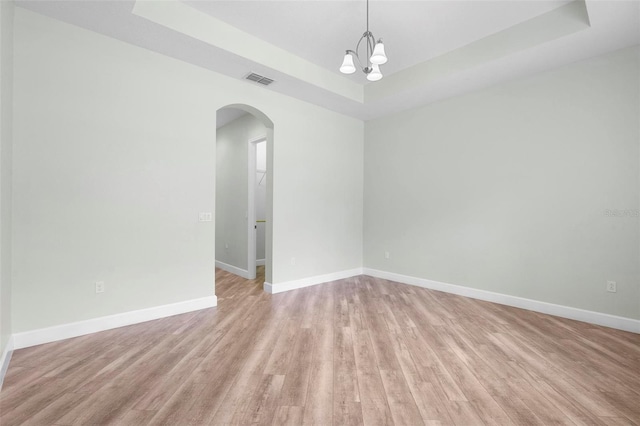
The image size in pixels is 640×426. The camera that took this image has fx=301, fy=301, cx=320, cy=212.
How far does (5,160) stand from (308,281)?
357 centimetres

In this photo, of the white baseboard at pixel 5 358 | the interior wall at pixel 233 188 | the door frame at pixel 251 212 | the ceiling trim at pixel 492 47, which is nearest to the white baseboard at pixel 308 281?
the door frame at pixel 251 212

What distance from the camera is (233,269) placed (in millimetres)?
5562

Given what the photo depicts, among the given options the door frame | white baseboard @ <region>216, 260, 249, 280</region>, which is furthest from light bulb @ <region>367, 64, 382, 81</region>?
white baseboard @ <region>216, 260, 249, 280</region>

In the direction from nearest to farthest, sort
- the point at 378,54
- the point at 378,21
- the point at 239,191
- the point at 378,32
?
the point at 378,54
the point at 378,21
the point at 378,32
the point at 239,191

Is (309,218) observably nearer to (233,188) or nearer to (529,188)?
(233,188)

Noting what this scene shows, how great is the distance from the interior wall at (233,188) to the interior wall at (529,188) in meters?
2.47

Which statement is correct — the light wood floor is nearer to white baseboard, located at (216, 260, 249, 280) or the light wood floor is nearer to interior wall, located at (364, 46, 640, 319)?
interior wall, located at (364, 46, 640, 319)

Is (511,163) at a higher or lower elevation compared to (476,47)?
lower

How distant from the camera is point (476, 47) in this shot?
3459 mm

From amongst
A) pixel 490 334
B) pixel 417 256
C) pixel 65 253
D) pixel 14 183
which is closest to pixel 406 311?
pixel 490 334

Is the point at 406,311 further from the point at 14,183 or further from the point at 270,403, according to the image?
the point at 14,183

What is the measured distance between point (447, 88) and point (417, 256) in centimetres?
248

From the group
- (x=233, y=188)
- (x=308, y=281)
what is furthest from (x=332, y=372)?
(x=233, y=188)

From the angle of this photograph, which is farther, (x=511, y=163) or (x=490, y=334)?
(x=511, y=163)
